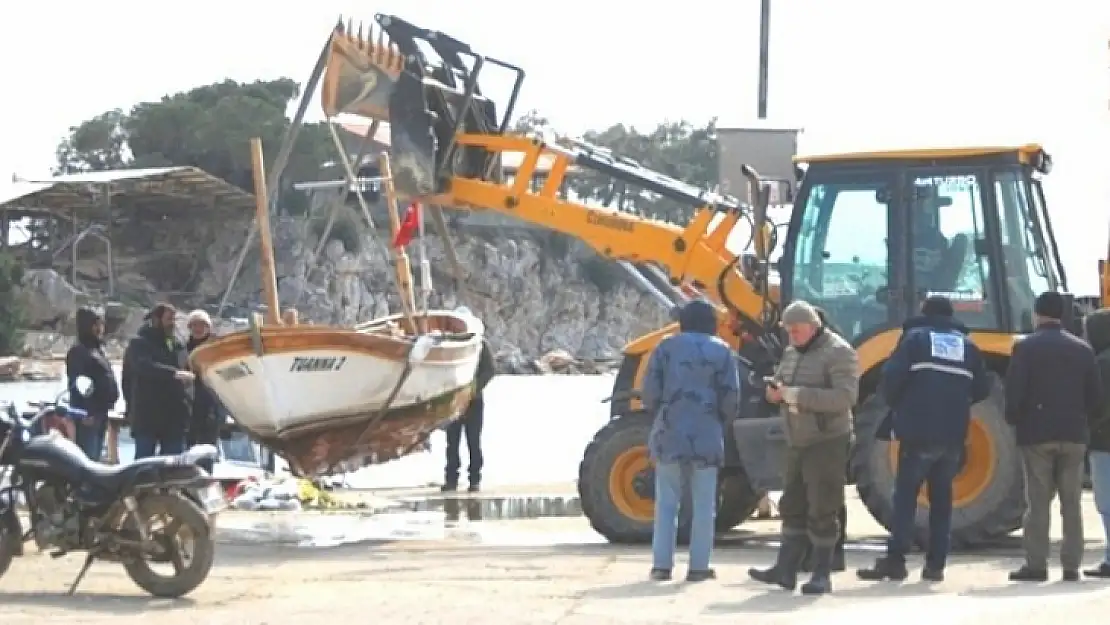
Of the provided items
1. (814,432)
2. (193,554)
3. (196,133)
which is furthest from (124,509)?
(196,133)

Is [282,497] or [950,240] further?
[282,497]

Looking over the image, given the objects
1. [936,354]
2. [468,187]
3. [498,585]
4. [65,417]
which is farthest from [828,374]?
[468,187]

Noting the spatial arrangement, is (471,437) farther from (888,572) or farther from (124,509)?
(124,509)

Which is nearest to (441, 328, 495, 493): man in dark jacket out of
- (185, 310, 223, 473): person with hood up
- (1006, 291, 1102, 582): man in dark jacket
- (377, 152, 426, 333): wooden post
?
(377, 152, 426, 333): wooden post

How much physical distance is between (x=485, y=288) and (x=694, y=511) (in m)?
101

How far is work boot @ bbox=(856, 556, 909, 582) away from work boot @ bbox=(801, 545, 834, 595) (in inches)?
28.0

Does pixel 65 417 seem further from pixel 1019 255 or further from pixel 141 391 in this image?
pixel 1019 255

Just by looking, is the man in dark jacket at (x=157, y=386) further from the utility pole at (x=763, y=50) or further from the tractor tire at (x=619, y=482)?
the utility pole at (x=763, y=50)

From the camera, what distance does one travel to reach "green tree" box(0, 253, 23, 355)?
92.0 metres

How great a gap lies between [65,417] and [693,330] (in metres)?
3.69

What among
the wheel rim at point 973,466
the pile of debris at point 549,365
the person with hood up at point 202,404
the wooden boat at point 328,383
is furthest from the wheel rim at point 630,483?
the pile of debris at point 549,365

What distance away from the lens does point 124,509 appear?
36.8 ft

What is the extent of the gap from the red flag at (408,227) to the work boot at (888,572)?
6.78 m

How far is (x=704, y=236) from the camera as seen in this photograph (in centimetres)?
1555
